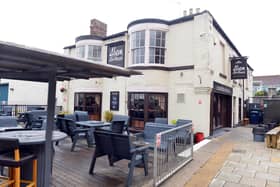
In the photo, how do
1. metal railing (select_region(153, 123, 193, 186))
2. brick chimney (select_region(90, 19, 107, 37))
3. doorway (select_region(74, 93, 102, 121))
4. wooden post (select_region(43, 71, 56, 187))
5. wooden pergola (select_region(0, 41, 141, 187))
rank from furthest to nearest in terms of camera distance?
brick chimney (select_region(90, 19, 107, 37)), doorway (select_region(74, 93, 102, 121)), metal railing (select_region(153, 123, 193, 186)), wooden post (select_region(43, 71, 56, 187)), wooden pergola (select_region(0, 41, 141, 187))

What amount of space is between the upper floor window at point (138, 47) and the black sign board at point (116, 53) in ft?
4.27

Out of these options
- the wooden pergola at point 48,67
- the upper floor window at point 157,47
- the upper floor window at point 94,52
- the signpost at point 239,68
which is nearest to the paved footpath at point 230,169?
the wooden pergola at point 48,67

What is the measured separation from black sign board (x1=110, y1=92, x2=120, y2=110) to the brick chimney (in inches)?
181

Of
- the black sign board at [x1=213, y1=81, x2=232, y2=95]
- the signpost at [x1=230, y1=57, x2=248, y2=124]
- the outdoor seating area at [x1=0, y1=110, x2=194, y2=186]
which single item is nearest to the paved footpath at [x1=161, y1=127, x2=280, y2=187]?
the outdoor seating area at [x1=0, y1=110, x2=194, y2=186]

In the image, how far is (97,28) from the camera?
1330 cm

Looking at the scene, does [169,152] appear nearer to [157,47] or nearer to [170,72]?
[170,72]

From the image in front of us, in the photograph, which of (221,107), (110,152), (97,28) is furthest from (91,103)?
(110,152)

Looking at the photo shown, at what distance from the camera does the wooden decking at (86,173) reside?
3.81 metres

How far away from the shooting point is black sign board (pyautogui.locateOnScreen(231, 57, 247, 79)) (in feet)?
37.8

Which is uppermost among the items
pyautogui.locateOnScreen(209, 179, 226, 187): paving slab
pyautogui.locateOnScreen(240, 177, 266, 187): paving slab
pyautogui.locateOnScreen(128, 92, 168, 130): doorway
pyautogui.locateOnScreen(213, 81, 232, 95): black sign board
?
pyautogui.locateOnScreen(213, 81, 232, 95): black sign board

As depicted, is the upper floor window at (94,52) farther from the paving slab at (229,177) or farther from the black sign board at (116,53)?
the paving slab at (229,177)

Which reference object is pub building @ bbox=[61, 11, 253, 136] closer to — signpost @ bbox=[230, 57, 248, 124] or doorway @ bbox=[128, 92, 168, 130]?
doorway @ bbox=[128, 92, 168, 130]

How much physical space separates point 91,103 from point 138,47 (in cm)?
490

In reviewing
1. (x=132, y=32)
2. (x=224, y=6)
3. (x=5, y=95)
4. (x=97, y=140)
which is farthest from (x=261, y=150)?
Answer: (x=5, y=95)
